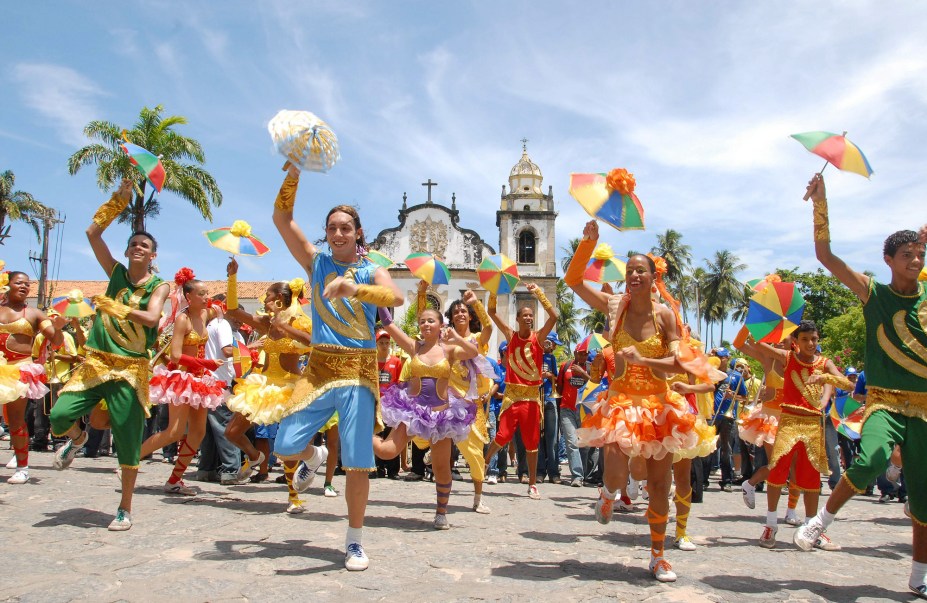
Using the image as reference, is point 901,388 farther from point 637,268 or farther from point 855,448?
point 855,448

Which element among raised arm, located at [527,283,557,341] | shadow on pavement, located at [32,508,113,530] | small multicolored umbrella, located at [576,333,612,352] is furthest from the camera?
small multicolored umbrella, located at [576,333,612,352]

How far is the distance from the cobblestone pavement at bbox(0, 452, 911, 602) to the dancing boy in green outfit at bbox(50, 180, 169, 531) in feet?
2.33

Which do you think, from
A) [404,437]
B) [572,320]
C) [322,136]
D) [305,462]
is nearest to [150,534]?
[305,462]

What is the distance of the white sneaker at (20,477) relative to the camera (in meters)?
7.58

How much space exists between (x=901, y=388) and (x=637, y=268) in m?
1.90

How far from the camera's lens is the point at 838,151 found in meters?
4.68

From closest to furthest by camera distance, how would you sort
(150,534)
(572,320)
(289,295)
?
(150,534), (289,295), (572,320)

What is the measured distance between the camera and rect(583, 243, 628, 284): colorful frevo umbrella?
7.37m

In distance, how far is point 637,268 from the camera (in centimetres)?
509

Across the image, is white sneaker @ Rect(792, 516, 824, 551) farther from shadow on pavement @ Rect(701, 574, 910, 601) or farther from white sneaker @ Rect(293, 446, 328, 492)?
white sneaker @ Rect(293, 446, 328, 492)

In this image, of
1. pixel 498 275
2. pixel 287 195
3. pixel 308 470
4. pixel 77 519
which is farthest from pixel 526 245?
pixel 287 195

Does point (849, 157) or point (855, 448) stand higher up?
point (849, 157)

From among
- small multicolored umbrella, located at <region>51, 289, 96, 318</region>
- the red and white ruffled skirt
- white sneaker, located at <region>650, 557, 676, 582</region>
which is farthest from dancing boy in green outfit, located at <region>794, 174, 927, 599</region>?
small multicolored umbrella, located at <region>51, 289, 96, 318</region>

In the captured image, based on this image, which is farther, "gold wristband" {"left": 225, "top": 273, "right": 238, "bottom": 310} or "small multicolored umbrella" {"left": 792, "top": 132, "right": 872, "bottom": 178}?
"gold wristband" {"left": 225, "top": 273, "right": 238, "bottom": 310}
